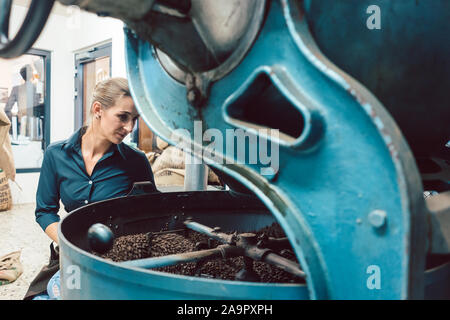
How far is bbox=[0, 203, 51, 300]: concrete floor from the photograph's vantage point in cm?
212

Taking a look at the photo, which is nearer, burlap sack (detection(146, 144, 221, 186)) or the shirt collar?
the shirt collar

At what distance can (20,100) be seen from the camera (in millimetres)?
4895

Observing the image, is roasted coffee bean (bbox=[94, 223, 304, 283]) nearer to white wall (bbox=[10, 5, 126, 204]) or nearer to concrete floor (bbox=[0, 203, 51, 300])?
concrete floor (bbox=[0, 203, 51, 300])

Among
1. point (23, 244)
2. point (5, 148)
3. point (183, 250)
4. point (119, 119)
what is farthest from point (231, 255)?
point (5, 148)

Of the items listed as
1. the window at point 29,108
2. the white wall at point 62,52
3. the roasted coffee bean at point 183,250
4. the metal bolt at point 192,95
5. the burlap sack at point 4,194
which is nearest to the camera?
the metal bolt at point 192,95

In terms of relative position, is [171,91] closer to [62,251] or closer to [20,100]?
[62,251]

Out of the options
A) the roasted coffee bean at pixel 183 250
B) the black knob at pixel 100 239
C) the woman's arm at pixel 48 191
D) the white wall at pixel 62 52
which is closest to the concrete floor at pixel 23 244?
the white wall at pixel 62 52

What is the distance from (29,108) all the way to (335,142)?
17.0 ft

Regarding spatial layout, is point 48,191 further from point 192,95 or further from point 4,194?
point 4,194

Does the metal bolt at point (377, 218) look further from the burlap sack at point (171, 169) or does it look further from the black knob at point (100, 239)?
the burlap sack at point (171, 169)

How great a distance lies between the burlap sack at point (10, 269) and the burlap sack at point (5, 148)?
1.88 meters

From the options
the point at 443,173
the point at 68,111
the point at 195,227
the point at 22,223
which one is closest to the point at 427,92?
the point at 443,173

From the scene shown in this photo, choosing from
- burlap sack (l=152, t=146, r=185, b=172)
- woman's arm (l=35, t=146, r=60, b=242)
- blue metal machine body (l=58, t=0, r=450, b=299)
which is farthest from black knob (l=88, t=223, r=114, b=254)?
burlap sack (l=152, t=146, r=185, b=172)

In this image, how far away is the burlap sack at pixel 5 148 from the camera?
146 inches
